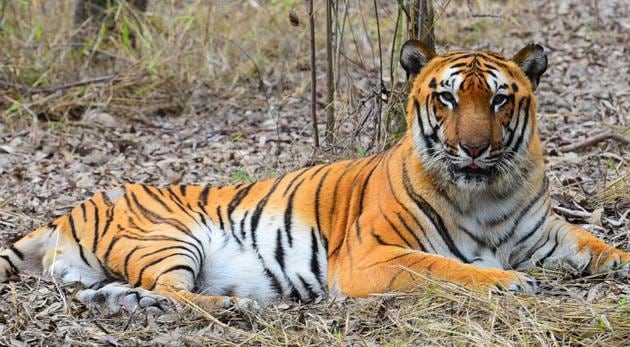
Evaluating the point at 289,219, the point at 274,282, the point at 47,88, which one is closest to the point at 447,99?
the point at 289,219

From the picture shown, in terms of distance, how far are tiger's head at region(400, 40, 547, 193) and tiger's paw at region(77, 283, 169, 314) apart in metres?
1.28

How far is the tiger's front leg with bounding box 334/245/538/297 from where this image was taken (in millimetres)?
4102

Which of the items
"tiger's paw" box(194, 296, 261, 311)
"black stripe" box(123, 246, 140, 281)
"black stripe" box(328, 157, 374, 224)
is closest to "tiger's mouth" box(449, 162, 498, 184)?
"black stripe" box(328, 157, 374, 224)

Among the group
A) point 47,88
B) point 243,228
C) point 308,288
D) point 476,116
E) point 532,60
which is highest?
point 532,60

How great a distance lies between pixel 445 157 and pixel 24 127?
4803 millimetres

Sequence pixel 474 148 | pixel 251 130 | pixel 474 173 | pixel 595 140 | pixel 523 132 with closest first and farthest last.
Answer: pixel 474 148
pixel 474 173
pixel 523 132
pixel 595 140
pixel 251 130

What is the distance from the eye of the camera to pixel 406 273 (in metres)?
4.28

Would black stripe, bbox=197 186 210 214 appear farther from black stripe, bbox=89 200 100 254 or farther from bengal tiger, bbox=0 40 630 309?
black stripe, bbox=89 200 100 254

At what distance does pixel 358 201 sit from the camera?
16.1 feet

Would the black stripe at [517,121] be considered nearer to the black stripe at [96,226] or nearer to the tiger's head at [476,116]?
the tiger's head at [476,116]

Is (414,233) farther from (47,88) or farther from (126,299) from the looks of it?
(47,88)

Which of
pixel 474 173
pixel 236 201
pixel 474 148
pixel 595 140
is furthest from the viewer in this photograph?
pixel 595 140

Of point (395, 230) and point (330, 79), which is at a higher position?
point (330, 79)

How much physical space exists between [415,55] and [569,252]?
111 cm
